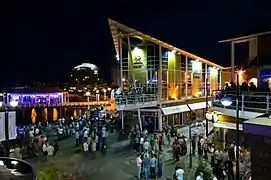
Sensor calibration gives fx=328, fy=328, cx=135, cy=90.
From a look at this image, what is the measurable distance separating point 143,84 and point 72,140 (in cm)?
1049

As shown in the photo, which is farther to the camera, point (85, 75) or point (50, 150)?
point (85, 75)

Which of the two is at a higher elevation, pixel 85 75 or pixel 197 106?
pixel 85 75

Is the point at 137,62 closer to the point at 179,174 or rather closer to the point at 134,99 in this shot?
the point at 134,99

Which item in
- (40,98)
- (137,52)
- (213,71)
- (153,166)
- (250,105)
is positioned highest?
(137,52)

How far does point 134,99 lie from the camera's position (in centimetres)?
2983

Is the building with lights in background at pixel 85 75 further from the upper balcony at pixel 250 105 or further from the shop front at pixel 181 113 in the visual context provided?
Answer: the upper balcony at pixel 250 105

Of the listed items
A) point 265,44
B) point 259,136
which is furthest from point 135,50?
point 259,136

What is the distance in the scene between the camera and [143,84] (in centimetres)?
3425

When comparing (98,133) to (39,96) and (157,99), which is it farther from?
(39,96)

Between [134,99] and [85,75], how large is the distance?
7545cm

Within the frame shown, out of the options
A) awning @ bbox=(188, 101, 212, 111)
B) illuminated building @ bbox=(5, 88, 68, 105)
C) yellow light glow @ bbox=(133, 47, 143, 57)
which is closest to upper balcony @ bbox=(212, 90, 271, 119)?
yellow light glow @ bbox=(133, 47, 143, 57)

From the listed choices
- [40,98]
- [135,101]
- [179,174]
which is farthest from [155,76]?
[40,98]

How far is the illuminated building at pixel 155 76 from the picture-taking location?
32.1m

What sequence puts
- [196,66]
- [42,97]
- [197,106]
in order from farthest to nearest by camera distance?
1. [42,97]
2. [196,66]
3. [197,106]
